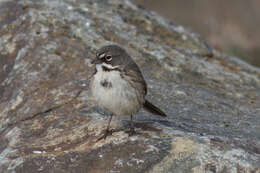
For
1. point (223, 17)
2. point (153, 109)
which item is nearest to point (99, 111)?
point (153, 109)

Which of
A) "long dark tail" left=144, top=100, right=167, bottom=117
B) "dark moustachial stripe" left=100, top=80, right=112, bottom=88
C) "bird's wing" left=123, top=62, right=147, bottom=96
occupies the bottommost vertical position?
"long dark tail" left=144, top=100, right=167, bottom=117

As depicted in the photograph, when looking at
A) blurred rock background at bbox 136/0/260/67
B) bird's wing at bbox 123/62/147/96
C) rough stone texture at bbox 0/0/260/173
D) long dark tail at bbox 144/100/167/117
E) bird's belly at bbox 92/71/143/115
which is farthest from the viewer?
blurred rock background at bbox 136/0/260/67

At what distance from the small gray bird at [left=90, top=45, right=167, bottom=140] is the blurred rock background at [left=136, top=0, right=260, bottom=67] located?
865cm

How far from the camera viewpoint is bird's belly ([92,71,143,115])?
4711mm

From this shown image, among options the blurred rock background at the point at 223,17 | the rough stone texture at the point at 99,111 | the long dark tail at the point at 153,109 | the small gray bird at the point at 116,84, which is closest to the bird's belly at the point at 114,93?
the small gray bird at the point at 116,84

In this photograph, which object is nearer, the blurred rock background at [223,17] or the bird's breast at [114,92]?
the bird's breast at [114,92]

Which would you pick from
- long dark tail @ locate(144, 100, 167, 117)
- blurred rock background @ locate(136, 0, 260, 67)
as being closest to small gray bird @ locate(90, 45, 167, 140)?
long dark tail @ locate(144, 100, 167, 117)

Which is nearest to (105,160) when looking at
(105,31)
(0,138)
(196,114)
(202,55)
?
(0,138)

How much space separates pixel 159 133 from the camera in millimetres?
4723

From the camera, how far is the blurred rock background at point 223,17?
14.1 meters

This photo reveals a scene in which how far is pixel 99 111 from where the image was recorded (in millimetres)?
5566

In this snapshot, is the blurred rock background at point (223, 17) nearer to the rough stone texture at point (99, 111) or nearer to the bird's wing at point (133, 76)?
the rough stone texture at point (99, 111)

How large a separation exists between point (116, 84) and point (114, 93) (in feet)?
0.33

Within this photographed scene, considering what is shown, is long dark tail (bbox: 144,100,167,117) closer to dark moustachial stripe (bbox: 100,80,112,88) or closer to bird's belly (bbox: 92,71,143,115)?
bird's belly (bbox: 92,71,143,115)
